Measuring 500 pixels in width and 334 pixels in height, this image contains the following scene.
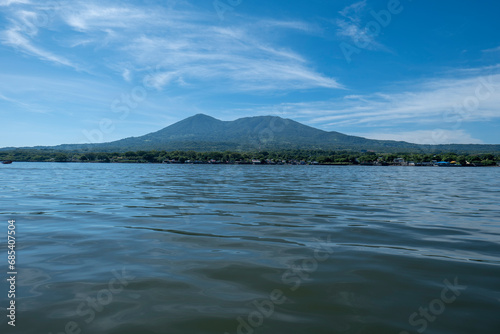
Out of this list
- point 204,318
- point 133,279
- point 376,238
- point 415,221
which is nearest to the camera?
point 204,318

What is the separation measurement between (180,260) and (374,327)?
A: 456 cm

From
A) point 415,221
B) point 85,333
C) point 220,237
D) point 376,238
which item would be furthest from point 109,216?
point 415,221

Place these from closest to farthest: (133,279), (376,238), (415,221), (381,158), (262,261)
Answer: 1. (133,279)
2. (262,261)
3. (376,238)
4. (415,221)
5. (381,158)

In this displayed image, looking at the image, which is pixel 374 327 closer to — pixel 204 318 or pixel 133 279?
pixel 204 318

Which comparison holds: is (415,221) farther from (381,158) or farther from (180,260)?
(381,158)

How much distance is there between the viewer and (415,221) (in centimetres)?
1240

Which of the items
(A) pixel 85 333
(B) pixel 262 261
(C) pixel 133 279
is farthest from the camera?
(B) pixel 262 261

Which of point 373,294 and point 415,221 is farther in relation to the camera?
point 415,221

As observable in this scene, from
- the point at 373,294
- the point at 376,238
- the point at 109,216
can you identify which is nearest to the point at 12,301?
the point at 373,294

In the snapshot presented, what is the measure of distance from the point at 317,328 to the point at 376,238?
5.99 m

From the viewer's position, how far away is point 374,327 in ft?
14.4

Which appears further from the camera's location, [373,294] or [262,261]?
[262,261]

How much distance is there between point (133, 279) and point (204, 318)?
2211mm

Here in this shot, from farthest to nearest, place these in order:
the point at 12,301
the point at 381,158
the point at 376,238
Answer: the point at 381,158, the point at 376,238, the point at 12,301
